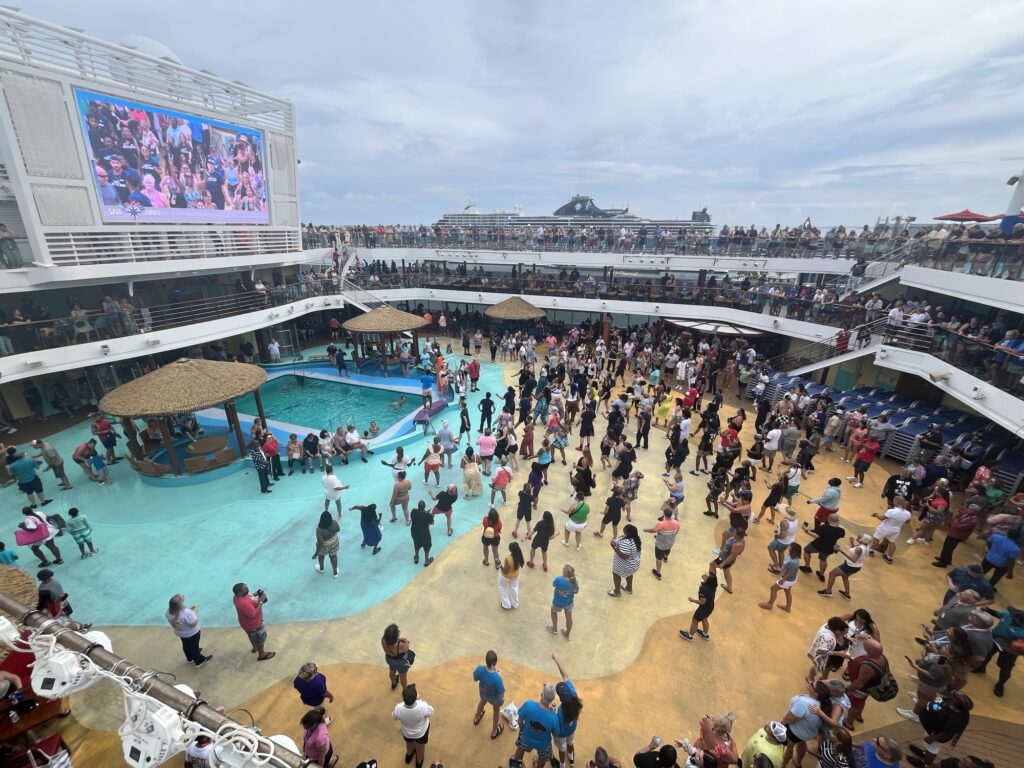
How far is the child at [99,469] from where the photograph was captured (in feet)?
36.0

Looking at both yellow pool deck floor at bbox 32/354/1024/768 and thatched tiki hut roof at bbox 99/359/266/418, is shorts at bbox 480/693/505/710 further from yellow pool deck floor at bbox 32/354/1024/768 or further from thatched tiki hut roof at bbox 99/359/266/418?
thatched tiki hut roof at bbox 99/359/266/418

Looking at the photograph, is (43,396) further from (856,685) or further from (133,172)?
(856,685)

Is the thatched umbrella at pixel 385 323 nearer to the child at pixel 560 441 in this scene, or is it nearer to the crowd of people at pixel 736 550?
the crowd of people at pixel 736 550

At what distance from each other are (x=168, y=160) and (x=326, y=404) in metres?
10.5

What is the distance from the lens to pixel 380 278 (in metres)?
25.7

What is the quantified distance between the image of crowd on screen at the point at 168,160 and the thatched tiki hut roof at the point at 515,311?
478 inches

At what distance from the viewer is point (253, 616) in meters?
6.08

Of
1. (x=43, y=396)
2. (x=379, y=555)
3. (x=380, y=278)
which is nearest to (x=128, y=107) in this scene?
(x=43, y=396)

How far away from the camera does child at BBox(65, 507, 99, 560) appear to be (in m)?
8.12

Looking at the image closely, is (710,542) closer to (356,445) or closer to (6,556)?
(356,445)

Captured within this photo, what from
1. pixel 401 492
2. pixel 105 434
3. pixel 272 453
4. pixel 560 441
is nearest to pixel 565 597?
pixel 401 492

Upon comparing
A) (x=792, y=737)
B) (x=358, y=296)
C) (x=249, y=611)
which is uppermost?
(x=358, y=296)

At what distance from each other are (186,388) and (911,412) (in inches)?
798

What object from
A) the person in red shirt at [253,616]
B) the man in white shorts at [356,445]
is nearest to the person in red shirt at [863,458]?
the man in white shorts at [356,445]
